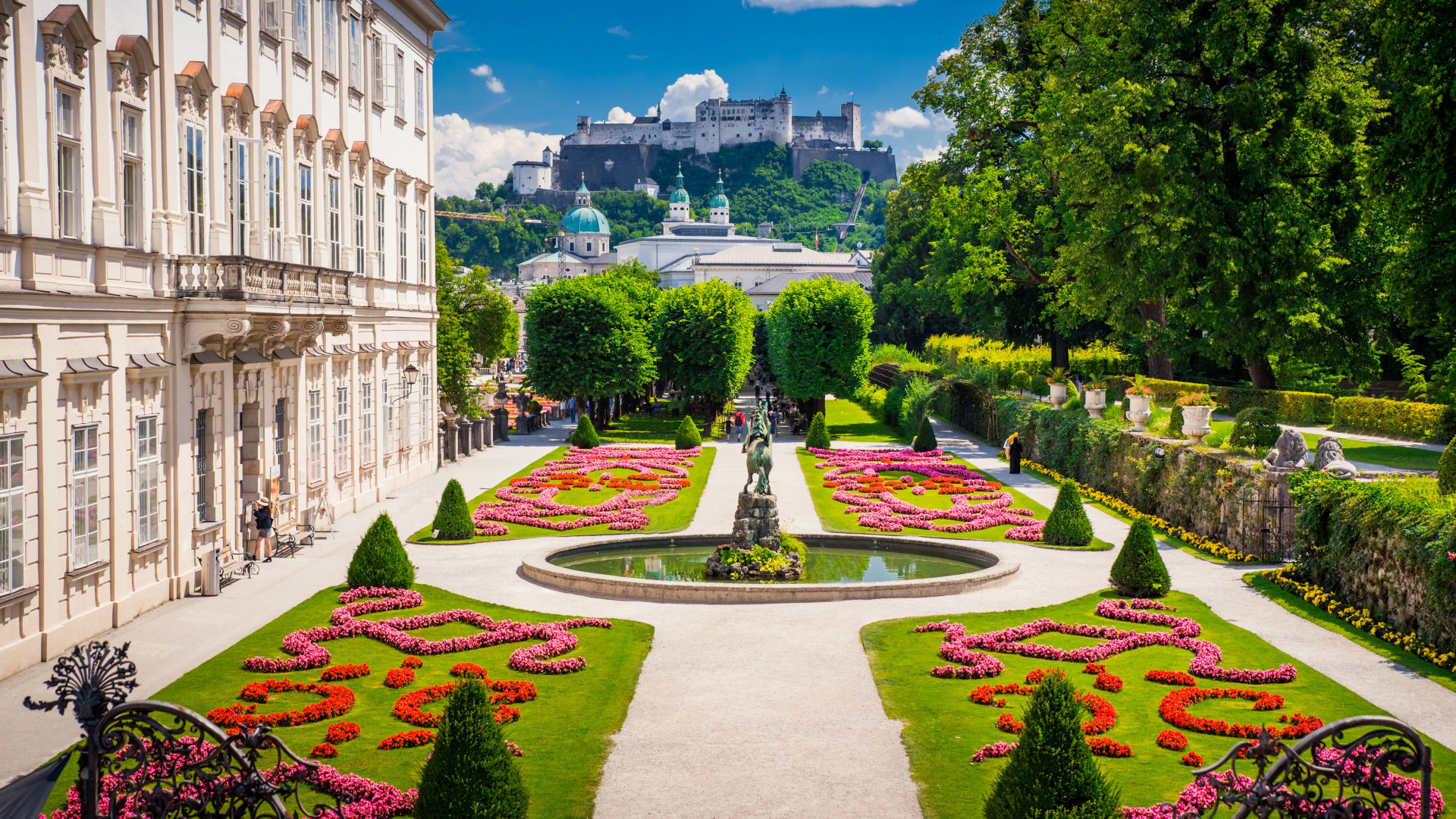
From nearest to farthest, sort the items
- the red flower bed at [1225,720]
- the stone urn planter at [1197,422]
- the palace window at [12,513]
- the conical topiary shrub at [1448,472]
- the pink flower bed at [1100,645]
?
the red flower bed at [1225,720] < the palace window at [12,513] < the pink flower bed at [1100,645] < the conical topiary shrub at [1448,472] < the stone urn planter at [1197,422]

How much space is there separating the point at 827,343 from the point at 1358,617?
3712cm

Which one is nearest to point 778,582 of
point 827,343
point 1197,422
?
point 1197,422

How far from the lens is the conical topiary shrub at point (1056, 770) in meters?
8.46

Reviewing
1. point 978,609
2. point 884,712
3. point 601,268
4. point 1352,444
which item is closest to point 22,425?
point 884,712

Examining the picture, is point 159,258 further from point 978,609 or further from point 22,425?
point 978,609

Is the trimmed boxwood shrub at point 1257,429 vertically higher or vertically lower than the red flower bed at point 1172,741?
higher

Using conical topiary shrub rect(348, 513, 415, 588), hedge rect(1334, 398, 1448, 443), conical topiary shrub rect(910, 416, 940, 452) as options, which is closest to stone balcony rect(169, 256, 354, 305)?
conical topiary shrub rect(348, 513, 415, 588)

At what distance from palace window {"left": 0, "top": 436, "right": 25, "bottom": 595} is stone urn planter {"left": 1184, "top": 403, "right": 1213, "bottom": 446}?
23456mm

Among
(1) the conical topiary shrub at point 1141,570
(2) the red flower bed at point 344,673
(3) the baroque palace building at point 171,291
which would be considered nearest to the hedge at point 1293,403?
(1) the conical topiary shrub at point 1141,570

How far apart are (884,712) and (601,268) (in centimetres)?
17719

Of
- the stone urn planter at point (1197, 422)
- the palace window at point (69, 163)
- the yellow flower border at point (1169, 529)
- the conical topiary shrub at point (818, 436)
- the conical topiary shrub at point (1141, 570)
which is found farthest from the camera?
the conical topiary shrub at point (818, 436)

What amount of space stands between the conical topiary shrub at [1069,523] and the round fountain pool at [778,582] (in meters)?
2.27

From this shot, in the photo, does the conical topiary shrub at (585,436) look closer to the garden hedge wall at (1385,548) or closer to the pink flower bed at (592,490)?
the pink flower bed at (592,490)

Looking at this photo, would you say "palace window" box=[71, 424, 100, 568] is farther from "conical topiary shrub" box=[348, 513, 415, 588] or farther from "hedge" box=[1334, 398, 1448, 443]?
"hedge" box=[1334, 398, 1448, 443]
